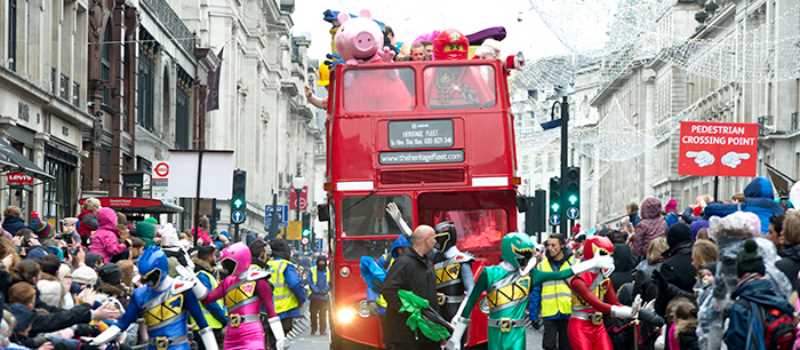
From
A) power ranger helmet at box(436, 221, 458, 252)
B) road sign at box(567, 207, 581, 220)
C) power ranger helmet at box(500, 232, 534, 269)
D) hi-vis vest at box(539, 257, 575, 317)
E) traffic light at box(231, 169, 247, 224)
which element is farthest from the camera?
traffic light at box(231, 169, 247, 224)

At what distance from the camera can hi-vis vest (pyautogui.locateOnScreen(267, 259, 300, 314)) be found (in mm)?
17825

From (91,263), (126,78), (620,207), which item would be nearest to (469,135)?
(91,263)

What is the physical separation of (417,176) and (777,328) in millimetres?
10233

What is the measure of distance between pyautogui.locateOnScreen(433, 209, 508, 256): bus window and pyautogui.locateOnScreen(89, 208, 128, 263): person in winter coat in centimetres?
402

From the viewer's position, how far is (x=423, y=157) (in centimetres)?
1953

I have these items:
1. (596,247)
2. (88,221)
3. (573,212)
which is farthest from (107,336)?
(573,212)

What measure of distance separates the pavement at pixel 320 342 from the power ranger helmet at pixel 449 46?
6.76 metres

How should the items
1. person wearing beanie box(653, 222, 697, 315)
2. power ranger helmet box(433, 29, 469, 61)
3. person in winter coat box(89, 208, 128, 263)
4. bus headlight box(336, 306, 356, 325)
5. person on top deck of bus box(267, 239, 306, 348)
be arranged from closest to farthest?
person wearing beanie box(653, 222, 697, 315), person on top deck of bus box(267, 239, 306, 348), bus headlight box(336, 306, 356, 325), person in winter coat box(89, 208, 128, 263), power ranger helmet box(433, 29, 469, 61)

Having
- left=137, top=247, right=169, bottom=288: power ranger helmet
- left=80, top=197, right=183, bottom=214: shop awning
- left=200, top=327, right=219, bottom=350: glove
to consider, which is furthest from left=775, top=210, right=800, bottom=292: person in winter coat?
Result: left=80, top=197, right=183, bottom=214: shop awning

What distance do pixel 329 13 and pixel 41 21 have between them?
Result: 13.8 metres

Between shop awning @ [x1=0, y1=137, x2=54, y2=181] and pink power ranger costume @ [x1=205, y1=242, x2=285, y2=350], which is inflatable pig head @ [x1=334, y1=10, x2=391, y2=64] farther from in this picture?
shop awning @ [x1=0, y1=137, x2=54, y2=181]

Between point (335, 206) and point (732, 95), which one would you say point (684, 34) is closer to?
point (732, 95)

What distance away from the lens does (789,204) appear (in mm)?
17859

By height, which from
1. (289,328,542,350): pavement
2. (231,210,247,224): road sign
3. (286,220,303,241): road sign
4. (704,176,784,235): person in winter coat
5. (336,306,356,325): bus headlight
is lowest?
(289,328,542,350): pavement
